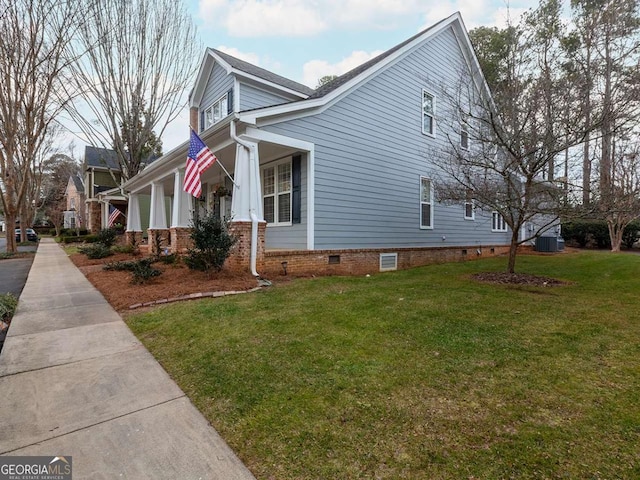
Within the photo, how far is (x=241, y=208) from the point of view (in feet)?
23.4

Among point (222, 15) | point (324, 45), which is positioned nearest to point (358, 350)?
point (222, 15)

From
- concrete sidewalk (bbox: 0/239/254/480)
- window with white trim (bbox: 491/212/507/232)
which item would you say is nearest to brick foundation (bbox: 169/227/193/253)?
concrete sidewalk (bbox: 0/239/254/480)

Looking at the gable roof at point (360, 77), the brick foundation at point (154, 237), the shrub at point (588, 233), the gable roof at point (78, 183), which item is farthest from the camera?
the gable roof at point (78, 183)

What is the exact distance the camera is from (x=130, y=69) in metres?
15.2

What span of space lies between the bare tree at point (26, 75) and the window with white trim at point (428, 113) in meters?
12.7

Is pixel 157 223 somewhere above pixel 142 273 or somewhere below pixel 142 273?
above

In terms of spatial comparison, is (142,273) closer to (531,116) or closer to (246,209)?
(246,209)

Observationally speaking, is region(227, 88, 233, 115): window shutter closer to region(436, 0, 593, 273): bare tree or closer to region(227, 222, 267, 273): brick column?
region(227, 222, 267, 273): brick column

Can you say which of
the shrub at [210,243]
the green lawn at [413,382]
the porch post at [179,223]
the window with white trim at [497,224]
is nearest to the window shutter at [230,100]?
the porch post at [179,223]

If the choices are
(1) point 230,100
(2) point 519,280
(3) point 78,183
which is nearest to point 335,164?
(1) point 230,100

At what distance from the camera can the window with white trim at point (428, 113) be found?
11.3m

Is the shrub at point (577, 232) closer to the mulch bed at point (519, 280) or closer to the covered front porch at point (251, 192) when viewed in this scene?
the mulch bed at point (519, 280)

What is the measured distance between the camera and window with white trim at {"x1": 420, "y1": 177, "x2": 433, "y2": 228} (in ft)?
→ 37.0

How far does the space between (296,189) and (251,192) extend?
5.33 ft
